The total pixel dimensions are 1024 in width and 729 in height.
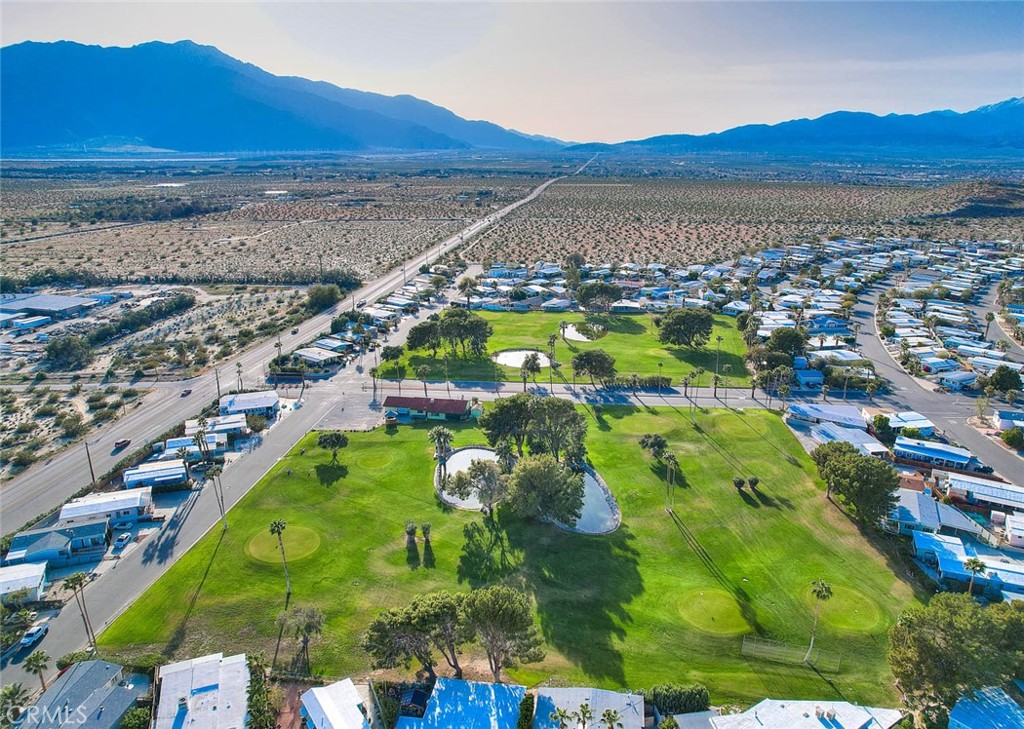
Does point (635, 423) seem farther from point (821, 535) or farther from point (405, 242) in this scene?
point (405, 242)

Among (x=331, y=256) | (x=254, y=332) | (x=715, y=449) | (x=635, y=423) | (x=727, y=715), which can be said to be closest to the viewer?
(x=727, y=715)

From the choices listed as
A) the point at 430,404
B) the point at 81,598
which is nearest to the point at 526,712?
the point at 81,598

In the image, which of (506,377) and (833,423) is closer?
(833,423)

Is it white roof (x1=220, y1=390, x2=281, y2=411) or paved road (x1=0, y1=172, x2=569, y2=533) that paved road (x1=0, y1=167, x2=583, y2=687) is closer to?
paved road (x1=0, y1=172, x2=569, y2=533)

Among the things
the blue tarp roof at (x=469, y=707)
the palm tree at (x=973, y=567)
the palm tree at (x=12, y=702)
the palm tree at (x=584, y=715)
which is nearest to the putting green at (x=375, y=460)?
the blue tarp roof at (x=469, y=707)

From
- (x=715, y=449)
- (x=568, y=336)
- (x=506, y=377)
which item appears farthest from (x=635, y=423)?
(x=568, y=336)

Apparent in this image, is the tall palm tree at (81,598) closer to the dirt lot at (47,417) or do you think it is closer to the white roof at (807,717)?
the dirt lot at (47,417)
